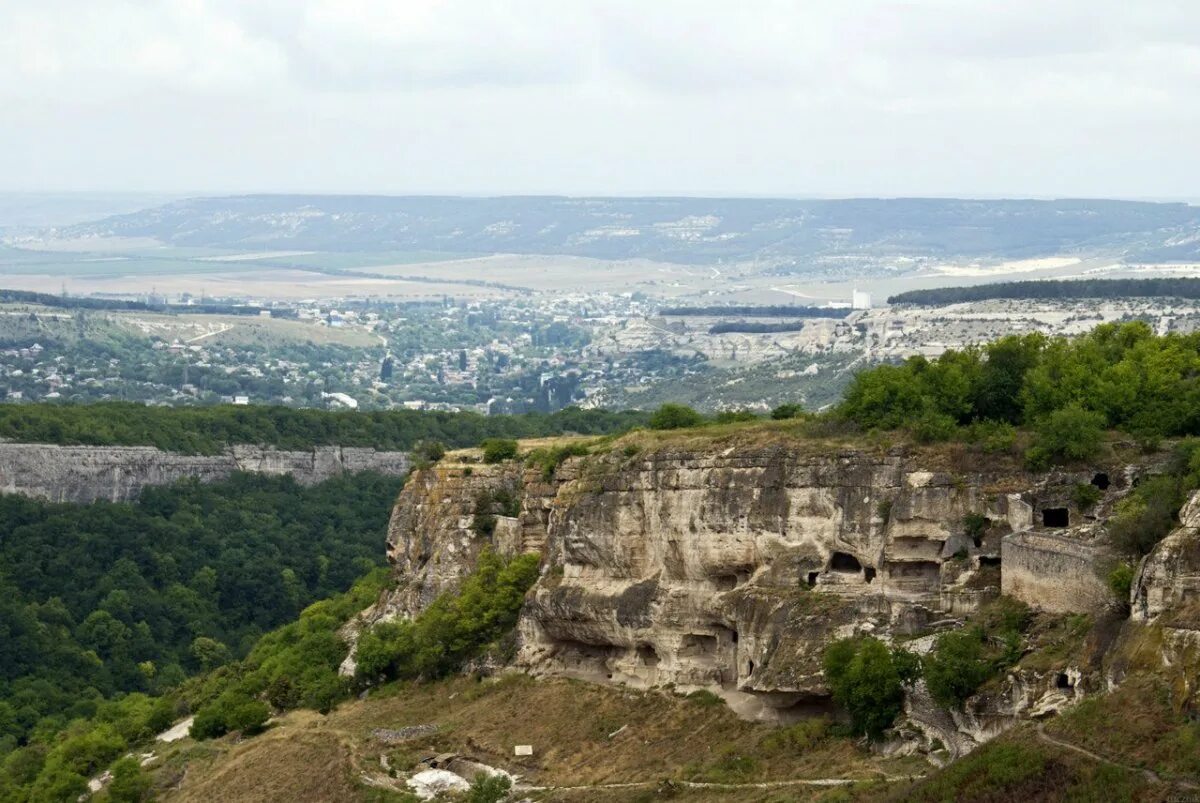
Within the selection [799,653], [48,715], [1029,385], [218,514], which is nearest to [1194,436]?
[1029,385]

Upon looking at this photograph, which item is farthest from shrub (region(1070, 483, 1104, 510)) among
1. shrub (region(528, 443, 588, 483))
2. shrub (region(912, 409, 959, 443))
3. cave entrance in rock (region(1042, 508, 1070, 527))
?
shrub (region(528, 443, 588, 483))

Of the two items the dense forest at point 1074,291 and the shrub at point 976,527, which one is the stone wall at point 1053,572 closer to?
the shrub at point 976,527

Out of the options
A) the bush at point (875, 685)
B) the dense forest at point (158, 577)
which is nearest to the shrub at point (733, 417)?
the bush at point (875, 685)

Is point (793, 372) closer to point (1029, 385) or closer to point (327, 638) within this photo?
point (327, 638)

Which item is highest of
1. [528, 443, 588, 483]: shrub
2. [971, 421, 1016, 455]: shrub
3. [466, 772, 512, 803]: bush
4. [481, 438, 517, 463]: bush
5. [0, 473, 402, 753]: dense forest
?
[971, 421, 1016, 455]: shrub

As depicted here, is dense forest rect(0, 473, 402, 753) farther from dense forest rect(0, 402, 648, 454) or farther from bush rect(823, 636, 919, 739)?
bush rect(823, 636, 919, 739)

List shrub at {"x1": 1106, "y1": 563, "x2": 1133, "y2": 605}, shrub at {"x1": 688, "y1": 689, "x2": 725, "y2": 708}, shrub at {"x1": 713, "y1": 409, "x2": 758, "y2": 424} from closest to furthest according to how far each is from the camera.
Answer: shrub at {"x1": 1106, "y1": 563, "x2": 1133, "y2": 605} → shrub at {"x1": 688, "y1": 689, "x2": 725, "y2": 708} → shrub at {"x1": 713, "y1": 409, "x2": 758, "y2": 424}

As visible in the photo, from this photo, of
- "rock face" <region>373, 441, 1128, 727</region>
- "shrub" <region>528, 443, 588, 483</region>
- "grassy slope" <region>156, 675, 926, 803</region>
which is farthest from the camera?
"shrub" <region>528, 443, 588, 483</region>
